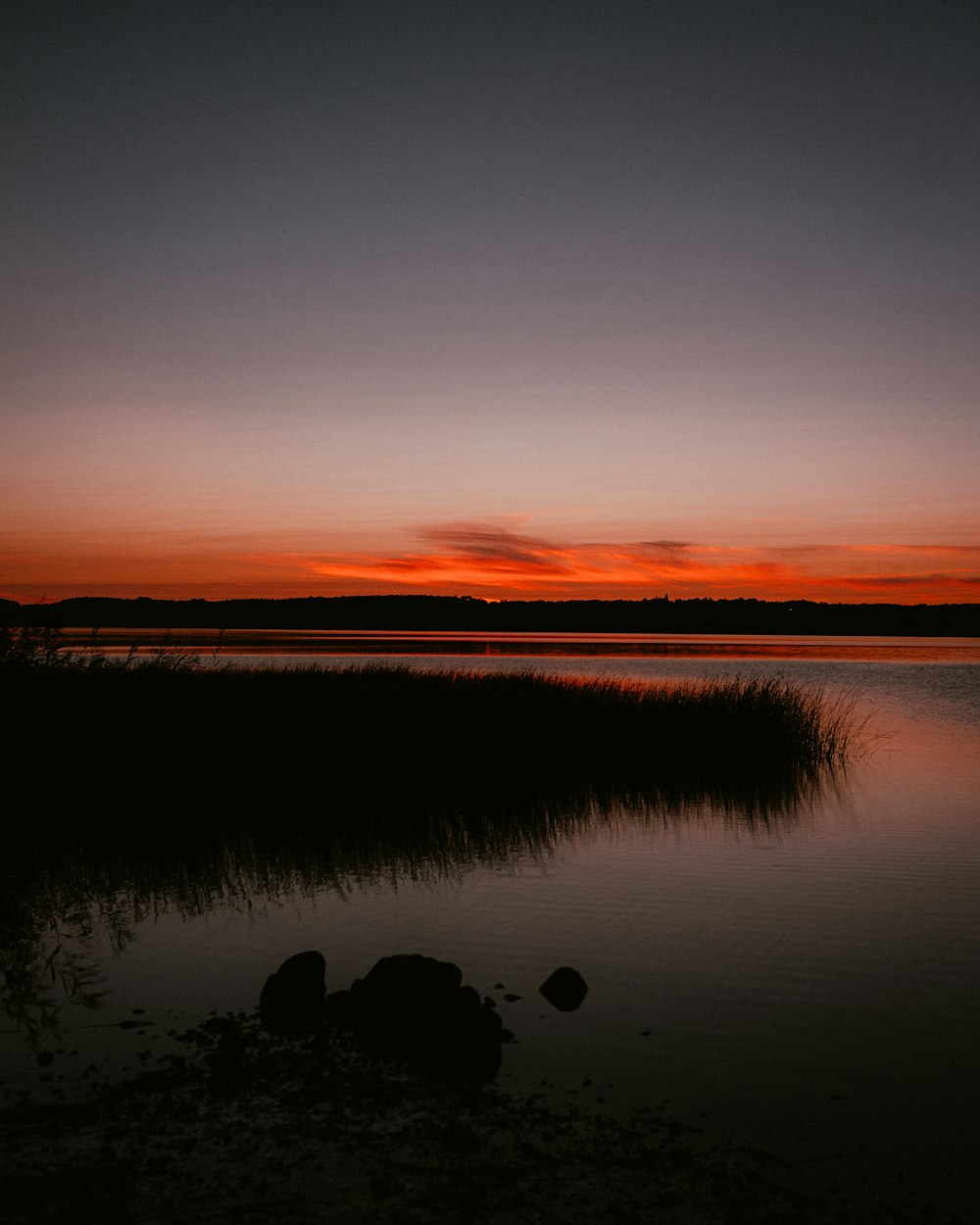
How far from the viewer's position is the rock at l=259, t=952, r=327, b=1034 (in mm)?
7316

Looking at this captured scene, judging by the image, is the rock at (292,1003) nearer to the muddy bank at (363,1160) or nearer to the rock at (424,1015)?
the rock at (424,1015)

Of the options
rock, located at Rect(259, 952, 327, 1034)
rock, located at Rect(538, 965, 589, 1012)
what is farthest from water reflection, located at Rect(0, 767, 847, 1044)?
rock, located at Rect(538, 965, 589, 1012)

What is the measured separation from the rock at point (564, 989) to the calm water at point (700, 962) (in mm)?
173

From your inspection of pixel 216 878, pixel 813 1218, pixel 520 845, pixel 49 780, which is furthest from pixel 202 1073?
pixel 49 780

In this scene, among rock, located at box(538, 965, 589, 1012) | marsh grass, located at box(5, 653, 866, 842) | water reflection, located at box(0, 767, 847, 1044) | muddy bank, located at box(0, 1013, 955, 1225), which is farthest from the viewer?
marsh grass, located at box(5, 653, 866, 842)

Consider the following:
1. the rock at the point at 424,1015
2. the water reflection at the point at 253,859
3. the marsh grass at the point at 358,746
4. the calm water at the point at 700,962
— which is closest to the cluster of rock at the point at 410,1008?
the rock at the point at 424,1015

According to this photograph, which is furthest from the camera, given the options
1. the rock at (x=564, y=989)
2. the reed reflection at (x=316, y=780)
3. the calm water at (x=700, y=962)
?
the reed reflection at (x=316, y=780)

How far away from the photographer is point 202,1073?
21.0 feet

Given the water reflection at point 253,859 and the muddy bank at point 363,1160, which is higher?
the muddy bank at point 363,1160

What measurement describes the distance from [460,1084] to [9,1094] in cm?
270

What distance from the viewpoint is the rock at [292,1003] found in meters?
7.32

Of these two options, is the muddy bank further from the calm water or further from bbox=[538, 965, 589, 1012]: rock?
bbox=[538, 965, 589, 1012]: rock

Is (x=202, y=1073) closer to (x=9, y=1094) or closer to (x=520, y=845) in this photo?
(x=9, y=1094)

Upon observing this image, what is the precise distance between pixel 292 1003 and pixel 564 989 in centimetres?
215
